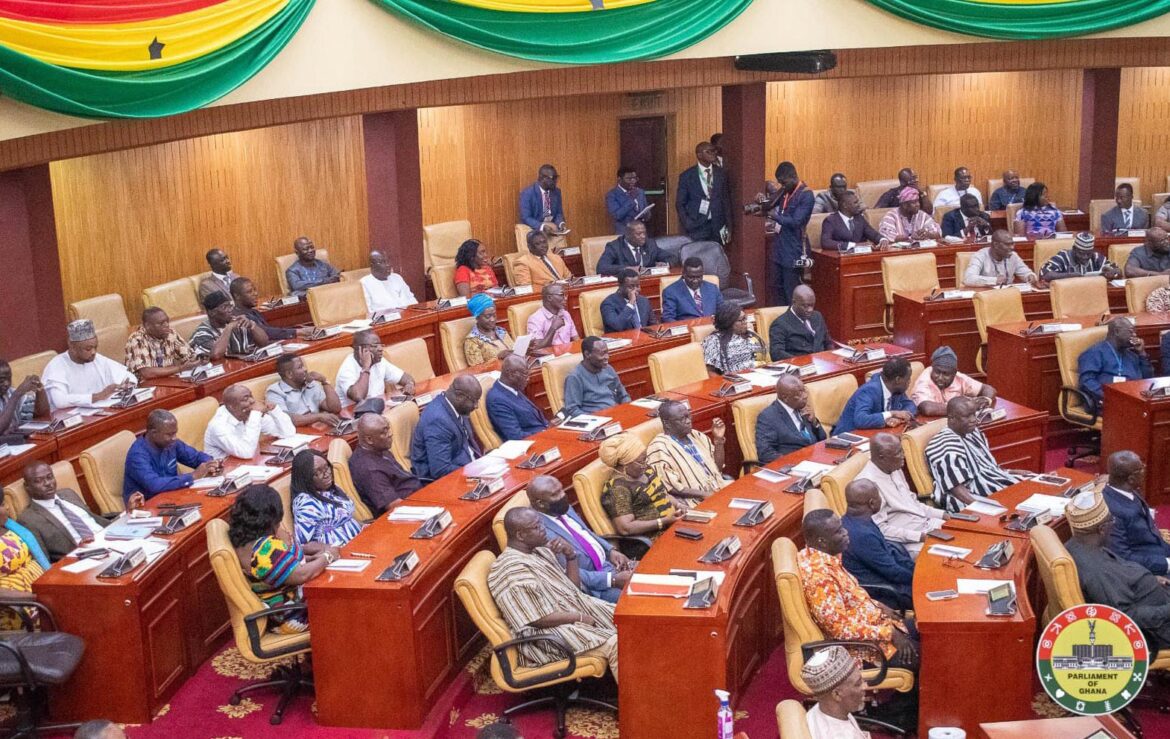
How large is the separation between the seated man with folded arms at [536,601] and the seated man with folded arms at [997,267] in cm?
719

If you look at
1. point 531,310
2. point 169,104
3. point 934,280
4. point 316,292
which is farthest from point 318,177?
point 934,280

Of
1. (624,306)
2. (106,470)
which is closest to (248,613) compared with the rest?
(106,470)

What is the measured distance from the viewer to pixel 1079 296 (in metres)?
11.8

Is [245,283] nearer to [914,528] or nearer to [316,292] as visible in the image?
[316,292]

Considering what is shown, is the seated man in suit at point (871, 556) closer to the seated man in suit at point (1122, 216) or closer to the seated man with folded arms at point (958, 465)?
the seated man with folded arms at point (958, 465)

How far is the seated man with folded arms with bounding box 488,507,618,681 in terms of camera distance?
21.4 feet

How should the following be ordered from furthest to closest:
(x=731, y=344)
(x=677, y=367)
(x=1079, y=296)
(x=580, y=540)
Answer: (x=1079, y=296), (x=731, y=344), (x=677, y=367), (x=580, y=540)

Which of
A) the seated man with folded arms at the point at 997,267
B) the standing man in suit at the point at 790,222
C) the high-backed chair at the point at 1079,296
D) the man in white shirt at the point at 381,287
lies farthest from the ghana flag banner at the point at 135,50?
the high-backed chair at the point at 1079,296

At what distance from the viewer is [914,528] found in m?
7.69

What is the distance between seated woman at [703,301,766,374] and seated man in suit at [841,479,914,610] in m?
3.57

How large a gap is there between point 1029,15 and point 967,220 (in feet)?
7.74

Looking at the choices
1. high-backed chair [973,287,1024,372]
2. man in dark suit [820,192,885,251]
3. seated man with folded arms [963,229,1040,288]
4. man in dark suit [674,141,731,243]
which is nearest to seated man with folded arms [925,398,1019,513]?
high-backed chair [973,287,1024,372]

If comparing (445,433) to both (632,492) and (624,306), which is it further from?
(624,306)

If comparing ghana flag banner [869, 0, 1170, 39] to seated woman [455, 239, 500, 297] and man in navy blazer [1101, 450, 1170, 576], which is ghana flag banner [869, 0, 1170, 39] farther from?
man in navy blazer [1101, 450, 1170, 576]
